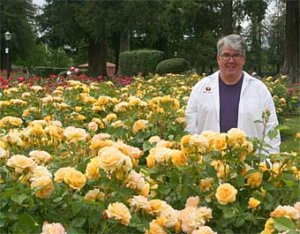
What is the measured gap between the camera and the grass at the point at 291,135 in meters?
8.24

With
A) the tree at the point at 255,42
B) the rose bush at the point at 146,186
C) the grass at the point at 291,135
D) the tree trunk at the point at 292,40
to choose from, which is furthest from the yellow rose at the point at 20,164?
the tree at the point at 255,42

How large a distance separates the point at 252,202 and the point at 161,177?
354 millimetres

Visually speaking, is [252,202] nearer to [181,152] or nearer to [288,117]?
[181,152]

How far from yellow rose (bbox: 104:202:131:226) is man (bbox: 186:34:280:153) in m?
1.88

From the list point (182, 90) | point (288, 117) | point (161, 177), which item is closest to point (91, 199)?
point (161, 177)

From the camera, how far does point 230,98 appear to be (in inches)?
140

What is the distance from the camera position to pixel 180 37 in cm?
4316

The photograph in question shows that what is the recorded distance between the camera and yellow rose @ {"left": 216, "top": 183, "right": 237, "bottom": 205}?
6.41 ft

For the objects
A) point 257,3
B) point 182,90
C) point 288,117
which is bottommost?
point 288,117

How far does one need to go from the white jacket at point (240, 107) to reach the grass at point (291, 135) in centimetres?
258

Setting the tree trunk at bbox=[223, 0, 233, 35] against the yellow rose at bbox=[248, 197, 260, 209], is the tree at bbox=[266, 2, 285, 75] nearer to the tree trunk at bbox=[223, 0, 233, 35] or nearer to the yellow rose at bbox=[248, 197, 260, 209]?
the tree trunk at bbox=[223, 0, 233, 35]

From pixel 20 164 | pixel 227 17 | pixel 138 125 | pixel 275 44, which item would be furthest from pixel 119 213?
pixel 275 44

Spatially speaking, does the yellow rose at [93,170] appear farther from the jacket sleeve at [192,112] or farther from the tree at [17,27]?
the tree at [17,27]

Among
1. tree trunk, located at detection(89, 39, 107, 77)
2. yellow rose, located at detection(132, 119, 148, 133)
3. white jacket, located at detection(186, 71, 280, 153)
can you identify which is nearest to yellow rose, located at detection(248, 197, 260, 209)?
white jacket, located at detection(186, 71, 280, 153)
